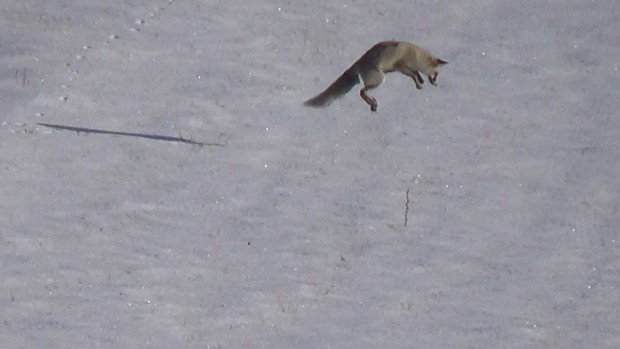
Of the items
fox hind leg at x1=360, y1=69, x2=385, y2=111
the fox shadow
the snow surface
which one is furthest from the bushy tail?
the fox shadow

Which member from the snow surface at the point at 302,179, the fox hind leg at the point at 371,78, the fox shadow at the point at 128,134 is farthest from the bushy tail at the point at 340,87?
the fox shadow at the point at 128,134

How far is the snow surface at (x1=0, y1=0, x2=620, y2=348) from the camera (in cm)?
878

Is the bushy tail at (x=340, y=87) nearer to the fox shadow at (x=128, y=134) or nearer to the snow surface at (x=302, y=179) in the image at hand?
the snow surface at (x=302, y=179)

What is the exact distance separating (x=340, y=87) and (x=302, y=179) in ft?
2.98

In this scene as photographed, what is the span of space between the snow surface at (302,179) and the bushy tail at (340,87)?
632 mm

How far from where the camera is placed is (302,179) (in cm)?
1169

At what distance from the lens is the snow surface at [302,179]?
8.78 m

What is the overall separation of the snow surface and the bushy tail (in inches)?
24.9

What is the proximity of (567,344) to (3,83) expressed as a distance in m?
7.22

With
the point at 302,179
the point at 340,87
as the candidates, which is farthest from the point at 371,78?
the point at 302,179

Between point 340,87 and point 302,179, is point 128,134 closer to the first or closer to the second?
point 302,179

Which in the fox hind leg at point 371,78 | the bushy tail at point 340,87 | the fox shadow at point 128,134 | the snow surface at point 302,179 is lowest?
the fox shadow at point 128,134

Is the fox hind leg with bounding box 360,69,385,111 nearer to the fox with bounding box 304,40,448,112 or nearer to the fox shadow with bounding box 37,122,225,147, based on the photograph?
the fox with bounding box 304,40,448,112

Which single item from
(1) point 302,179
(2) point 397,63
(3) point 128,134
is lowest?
(3) point 128,134
